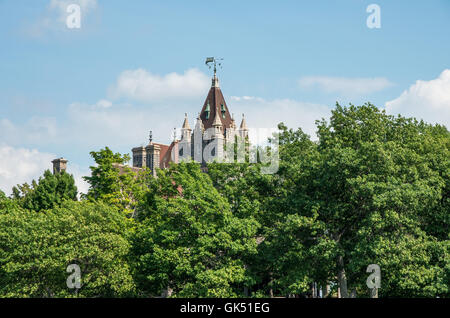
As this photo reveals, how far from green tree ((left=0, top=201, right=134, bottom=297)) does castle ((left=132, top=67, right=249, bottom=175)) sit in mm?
69705

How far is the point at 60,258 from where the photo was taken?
39.4m

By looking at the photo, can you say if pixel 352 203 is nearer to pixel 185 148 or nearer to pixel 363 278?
pixel 363 278

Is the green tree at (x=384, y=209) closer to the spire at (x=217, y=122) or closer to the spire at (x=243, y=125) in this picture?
the spire at (x=217, y=122)

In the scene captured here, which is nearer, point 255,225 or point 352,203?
point 352,203

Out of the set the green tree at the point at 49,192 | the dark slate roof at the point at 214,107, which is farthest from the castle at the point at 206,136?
the green tree at the point at 49,192

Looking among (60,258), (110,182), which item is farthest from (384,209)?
(110,182)

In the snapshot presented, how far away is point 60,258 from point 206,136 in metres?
75.6

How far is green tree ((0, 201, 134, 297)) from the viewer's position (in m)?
39.3

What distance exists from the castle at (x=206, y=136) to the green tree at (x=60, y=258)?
69.7 m

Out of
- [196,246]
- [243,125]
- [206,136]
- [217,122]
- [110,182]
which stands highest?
[243,125]

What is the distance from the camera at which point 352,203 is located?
3634 centimetres

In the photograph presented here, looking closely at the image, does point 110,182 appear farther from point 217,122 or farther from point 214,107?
point 214,107
